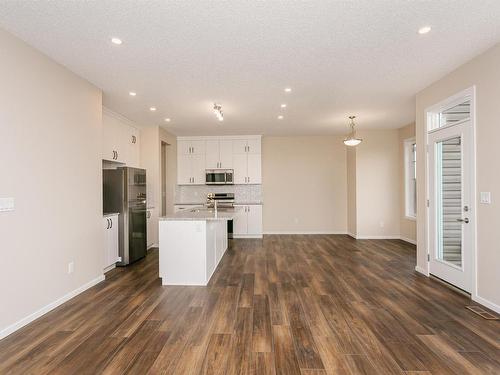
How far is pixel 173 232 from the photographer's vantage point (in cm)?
383

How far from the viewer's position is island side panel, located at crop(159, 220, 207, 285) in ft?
12.4

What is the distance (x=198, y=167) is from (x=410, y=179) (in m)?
5.42

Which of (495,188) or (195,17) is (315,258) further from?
(195,17)

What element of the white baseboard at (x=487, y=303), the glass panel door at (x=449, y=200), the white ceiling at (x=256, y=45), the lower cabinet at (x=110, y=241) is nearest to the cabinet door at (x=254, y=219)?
the white ceiling at (x=256, y=45)

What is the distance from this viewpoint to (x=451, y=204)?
366 centimetres

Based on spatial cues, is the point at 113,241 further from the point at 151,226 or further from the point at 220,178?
the point at 220,178

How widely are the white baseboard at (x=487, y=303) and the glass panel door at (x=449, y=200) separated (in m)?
0.44

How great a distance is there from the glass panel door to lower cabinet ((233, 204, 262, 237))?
13.7 feet

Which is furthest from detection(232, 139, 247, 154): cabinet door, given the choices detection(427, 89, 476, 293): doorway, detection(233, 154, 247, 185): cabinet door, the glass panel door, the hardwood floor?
the glass panel door

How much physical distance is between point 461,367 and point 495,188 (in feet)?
6.36

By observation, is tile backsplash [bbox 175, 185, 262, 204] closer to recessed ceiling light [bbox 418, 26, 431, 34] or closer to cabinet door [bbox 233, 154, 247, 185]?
cabinet door [bbox 233, 154, 247, 185]

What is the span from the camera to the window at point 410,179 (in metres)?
6.66

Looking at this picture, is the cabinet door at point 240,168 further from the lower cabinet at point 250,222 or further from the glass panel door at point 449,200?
the glass panel door at point 449,200

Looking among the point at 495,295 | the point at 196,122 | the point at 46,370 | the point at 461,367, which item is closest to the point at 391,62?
→ the point at 495,295
